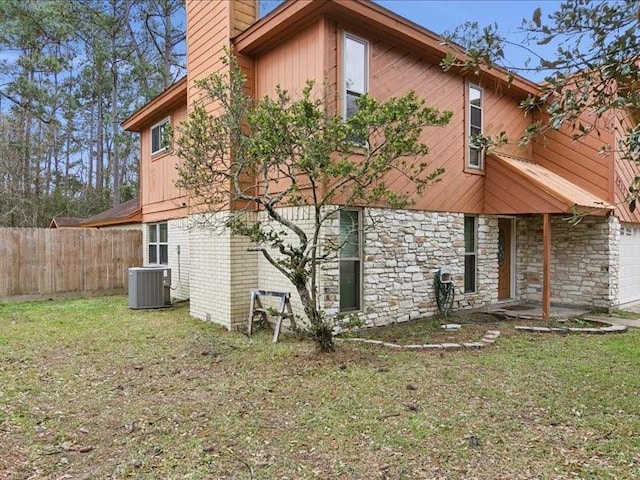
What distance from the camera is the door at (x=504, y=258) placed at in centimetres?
993

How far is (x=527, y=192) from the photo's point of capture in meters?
8.50

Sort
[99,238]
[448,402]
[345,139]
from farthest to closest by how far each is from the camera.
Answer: [99,238] < [345,139] < [448,402]

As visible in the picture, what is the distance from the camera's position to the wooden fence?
34.8 ft

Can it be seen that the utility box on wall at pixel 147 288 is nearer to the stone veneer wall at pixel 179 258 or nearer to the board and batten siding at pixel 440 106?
the stone veneer wall at pixel 179 258

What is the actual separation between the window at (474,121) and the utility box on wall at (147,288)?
7.02 m

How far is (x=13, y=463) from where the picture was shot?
10.2 ft

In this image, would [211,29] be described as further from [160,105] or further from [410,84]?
[410,84]

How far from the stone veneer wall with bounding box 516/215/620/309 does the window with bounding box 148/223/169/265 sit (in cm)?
867

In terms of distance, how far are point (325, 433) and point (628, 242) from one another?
990cm

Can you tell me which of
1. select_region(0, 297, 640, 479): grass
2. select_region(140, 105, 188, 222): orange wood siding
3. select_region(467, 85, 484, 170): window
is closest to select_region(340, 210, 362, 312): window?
select_region(0, 297, 640, 479): grass

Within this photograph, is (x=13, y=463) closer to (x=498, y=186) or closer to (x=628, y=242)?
(x=498, y=186)

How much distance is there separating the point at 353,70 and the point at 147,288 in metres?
6.32

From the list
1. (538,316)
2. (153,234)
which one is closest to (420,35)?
(538,316)

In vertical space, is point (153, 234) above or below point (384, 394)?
above
